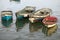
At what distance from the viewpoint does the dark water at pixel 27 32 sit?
11.2 ft

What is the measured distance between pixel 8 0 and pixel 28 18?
6.86 feet

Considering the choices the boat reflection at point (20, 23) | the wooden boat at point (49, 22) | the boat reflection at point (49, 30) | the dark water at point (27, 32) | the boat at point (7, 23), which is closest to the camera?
the dark water at point (27, 32)

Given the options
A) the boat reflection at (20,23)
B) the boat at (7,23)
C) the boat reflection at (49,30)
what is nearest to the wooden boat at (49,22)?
the boat reflection at (49,30)

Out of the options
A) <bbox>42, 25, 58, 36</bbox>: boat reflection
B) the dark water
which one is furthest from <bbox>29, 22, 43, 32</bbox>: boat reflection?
<bbox>42, 25, 58, 36</bbox>: boat reflection

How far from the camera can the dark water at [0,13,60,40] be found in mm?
3409

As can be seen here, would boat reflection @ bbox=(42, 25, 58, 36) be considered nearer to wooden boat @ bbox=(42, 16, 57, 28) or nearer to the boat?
wooden boat @ bbox=(42, 16, 57, 28)

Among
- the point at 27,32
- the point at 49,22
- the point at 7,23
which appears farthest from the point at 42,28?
the point at 7,23

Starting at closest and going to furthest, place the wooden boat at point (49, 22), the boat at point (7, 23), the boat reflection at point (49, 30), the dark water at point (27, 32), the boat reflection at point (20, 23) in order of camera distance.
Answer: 1. the dark water at point (27, 32)
2. the boat reflection at point (49, 30)
3. the wooden boat at point (49, 22)
4. the boat reflection at point (20, 23)
5. the boat at point (7, 23)

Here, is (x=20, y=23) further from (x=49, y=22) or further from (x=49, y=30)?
(x=49, y=30)

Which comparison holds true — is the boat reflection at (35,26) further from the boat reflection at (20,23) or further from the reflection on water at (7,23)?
the reflection on water at (7,23)

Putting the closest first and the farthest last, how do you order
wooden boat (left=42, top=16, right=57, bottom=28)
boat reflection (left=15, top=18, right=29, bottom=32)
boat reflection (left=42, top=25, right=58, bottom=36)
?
1. boat reflection (left=42, top=25, right=58, bottom=36)
2. wooden boat (left=42, top=16, right=57, bottom=28)
3. boat reflection (left=15, top=18, right=29, bottom=32)

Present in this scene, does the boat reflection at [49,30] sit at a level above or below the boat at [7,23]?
below

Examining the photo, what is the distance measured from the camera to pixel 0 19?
14.8 ft

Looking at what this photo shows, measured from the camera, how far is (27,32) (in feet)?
11.9
